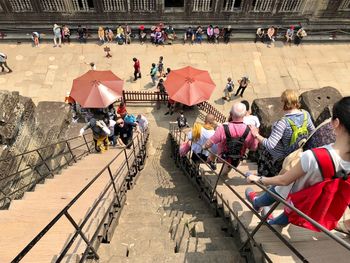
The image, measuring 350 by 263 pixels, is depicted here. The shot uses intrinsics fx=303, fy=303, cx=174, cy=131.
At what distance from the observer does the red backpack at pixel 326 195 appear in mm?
3125

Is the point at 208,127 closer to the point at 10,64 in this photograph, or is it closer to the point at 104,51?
the point at 104,51

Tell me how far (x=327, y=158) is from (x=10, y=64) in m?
17.4

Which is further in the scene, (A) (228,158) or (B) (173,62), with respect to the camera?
(B) (173,62)

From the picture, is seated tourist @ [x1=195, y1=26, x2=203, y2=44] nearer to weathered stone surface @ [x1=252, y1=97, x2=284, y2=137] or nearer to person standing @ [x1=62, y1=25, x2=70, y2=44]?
person standing @ [x1=62, y1=25, x2=70, y2=44]

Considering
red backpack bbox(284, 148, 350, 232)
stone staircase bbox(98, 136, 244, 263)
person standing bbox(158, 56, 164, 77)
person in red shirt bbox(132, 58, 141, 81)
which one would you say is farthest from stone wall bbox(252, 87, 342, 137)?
person in red shirt bbox(132, 58, 141, 81)

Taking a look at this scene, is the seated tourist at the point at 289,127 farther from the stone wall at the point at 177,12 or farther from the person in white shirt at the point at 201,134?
the stone wall at the point at 177,12

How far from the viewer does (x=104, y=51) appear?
17375 millimetres

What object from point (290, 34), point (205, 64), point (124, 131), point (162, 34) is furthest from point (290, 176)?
point (290, 34)

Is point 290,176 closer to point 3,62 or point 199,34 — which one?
point 199,34

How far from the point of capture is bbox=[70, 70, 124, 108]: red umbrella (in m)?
11.7

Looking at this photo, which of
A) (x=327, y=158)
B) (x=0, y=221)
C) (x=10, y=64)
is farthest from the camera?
(x=10, y=64)

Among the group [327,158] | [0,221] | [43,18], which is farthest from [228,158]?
[43,18]

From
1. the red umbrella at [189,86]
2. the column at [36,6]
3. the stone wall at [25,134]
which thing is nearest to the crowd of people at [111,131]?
the stone wall at [25,134]

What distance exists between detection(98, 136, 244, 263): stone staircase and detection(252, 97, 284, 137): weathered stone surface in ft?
7.81
